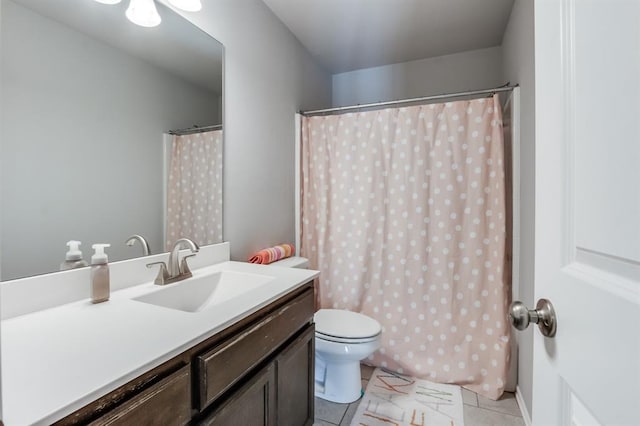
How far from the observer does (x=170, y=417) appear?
70 centimetres

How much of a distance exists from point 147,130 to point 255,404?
3.77 ft

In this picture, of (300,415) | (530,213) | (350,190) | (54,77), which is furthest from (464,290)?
(54,77)

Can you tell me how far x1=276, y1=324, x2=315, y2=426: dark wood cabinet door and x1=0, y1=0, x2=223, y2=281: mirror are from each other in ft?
2.41

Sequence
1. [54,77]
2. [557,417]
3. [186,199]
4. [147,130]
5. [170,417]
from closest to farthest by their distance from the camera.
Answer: [557,417], [170,417], [54,77], [147,130], [186,199]

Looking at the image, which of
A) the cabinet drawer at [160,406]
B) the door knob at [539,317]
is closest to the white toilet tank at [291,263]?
Answer: the cabinet drawer at [160,406]

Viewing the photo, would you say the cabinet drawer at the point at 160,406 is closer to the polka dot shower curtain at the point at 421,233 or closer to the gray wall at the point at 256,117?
the gray wall at the point at 256,117

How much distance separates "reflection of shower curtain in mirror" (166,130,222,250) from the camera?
1378 millimetres

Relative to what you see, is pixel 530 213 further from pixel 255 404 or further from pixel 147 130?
pixel 147 130

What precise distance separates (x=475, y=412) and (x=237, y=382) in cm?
148

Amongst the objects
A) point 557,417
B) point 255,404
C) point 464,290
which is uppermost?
point 557,417

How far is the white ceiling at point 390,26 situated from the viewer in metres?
1.93

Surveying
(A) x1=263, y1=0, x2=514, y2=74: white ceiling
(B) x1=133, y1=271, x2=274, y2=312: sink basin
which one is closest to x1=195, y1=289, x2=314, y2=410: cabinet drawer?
(B) x1=133, y1=271, x2=274, y2=312: sink basin

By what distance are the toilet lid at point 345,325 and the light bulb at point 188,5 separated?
5.81ft

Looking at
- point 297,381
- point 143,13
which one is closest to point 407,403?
point 297,381
